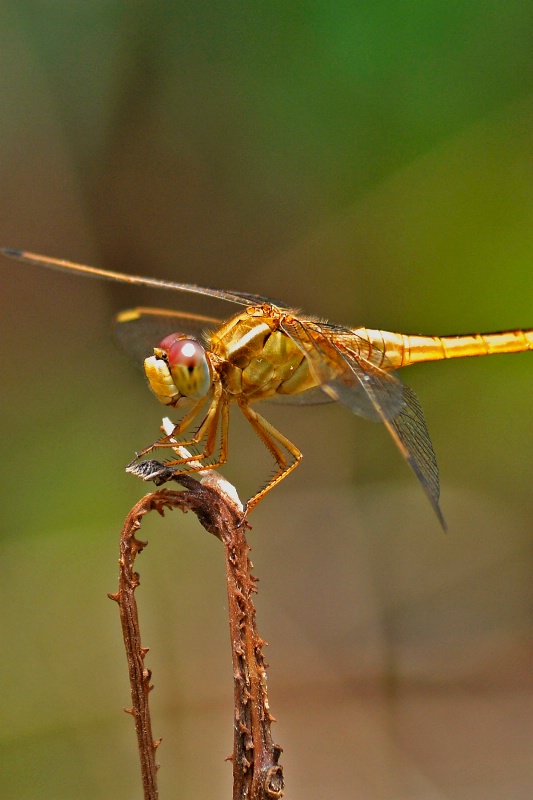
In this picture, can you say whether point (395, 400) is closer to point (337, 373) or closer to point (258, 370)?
point (337, 373)

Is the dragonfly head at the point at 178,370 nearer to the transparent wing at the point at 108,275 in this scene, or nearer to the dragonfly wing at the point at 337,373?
the transparent wing at the point at 108,275

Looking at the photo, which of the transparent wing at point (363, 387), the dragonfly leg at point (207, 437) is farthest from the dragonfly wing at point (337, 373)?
the dragonfly leg at point (207, 437)

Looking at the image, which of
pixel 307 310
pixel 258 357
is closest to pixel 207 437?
pixel 258 357

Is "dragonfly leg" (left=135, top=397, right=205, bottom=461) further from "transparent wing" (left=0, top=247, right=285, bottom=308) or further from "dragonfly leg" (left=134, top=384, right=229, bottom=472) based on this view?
"transparent wing" (left=0, top=247, right=285, bottom=308)

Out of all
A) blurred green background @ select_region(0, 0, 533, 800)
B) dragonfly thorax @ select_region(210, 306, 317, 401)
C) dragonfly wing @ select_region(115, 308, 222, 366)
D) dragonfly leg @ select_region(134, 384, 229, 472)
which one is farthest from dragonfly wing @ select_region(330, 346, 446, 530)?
blurred green background @ select_region(0, 0, 533, 800)

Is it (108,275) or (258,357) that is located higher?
(108,275)

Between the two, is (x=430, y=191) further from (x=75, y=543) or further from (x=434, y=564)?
(x=75, y=543)

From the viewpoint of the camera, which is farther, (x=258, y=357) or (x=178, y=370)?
(x=258, y=357)
